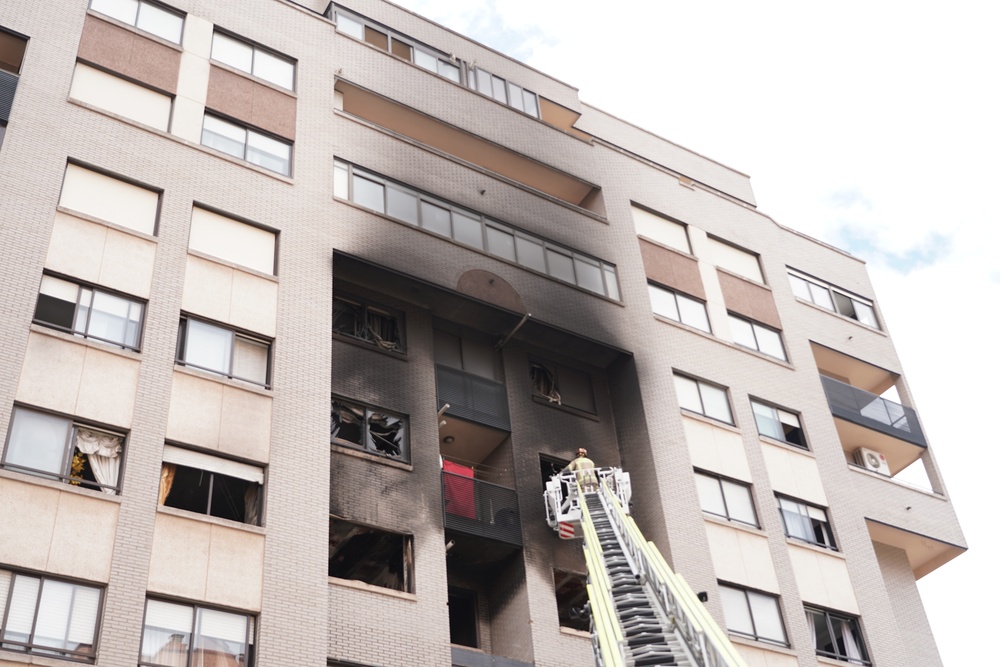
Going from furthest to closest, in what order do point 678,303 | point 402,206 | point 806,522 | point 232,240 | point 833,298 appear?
point 833,298, point 678,303, point 806,522, point 402,206, point 232,240

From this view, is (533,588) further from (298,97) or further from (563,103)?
(563,103)

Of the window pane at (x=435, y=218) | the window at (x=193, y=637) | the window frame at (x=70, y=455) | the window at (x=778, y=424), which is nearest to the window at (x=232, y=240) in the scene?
the window pane at (x=435, y=218)

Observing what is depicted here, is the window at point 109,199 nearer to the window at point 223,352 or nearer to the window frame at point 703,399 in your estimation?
the window at point 223,352

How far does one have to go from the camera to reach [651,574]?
57.4ft

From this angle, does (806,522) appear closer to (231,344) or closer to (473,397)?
(473,397)

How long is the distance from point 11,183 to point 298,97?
30.8 feet

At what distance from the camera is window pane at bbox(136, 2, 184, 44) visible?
2928cm

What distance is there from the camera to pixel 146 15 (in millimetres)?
29438

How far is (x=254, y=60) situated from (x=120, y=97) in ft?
15.6

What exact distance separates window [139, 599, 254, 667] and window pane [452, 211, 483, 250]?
1369 cm

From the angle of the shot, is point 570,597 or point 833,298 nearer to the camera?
point 570,597

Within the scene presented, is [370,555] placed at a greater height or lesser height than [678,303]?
lesser

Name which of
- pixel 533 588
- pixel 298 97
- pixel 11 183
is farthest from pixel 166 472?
pixel 298 97

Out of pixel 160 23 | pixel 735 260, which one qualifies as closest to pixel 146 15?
pixel 160 23
